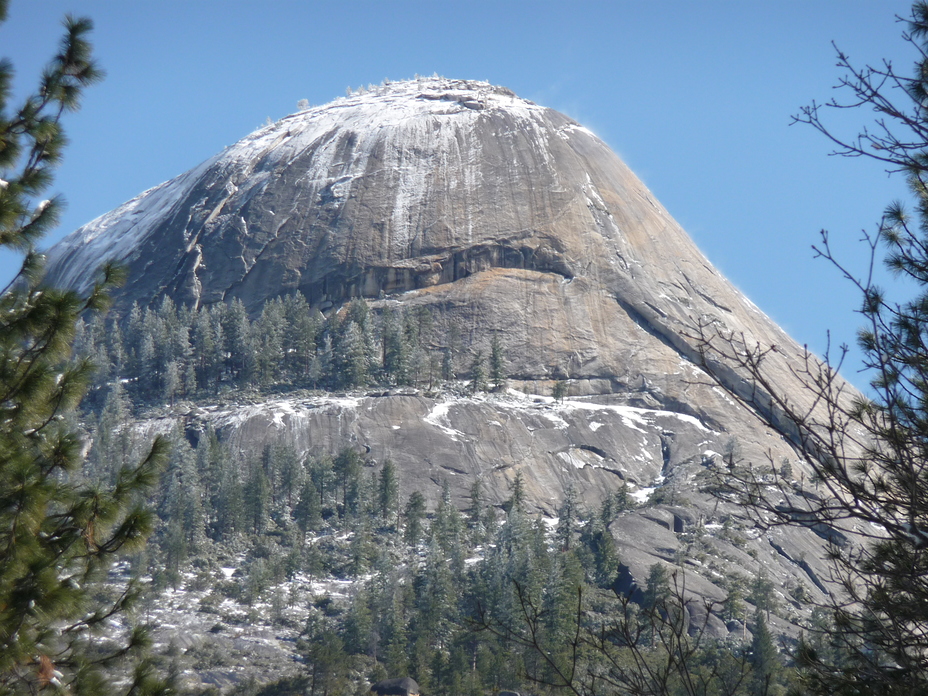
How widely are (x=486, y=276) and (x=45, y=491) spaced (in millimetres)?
95493

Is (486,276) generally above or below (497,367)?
above

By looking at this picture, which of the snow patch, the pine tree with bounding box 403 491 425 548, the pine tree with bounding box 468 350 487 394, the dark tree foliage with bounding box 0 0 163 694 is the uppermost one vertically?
the pine tree with bounding box 468 350 487 394

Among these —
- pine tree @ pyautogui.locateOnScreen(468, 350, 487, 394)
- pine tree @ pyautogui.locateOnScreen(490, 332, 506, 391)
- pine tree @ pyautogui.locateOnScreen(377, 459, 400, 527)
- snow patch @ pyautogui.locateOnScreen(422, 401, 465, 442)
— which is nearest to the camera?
pine tree @ pyautogui.locateOnScreen(377, 459, 400, 527)

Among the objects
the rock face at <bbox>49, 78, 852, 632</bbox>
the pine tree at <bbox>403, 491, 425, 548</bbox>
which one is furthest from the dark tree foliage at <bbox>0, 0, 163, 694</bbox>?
the rock face at <bbox>49, 78, 852, 632</bbox>

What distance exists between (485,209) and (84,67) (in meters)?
99.9

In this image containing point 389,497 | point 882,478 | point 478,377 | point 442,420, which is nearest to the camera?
point 882,478

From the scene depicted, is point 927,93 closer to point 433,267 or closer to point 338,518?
point 338,518

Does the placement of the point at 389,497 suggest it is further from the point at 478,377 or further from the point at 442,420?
the point at 478,377

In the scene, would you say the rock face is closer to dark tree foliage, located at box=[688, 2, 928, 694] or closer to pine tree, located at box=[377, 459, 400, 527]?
pine tree, located at box=[377, 459, 400, 527]

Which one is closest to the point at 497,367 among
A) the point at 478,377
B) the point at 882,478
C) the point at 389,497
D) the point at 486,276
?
the point at 478,377

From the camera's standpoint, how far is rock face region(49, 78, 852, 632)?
81.9 m

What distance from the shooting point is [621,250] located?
107 metres

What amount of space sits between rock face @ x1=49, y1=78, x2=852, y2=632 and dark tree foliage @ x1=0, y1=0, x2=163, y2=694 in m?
61.5

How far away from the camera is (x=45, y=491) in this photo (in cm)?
916
